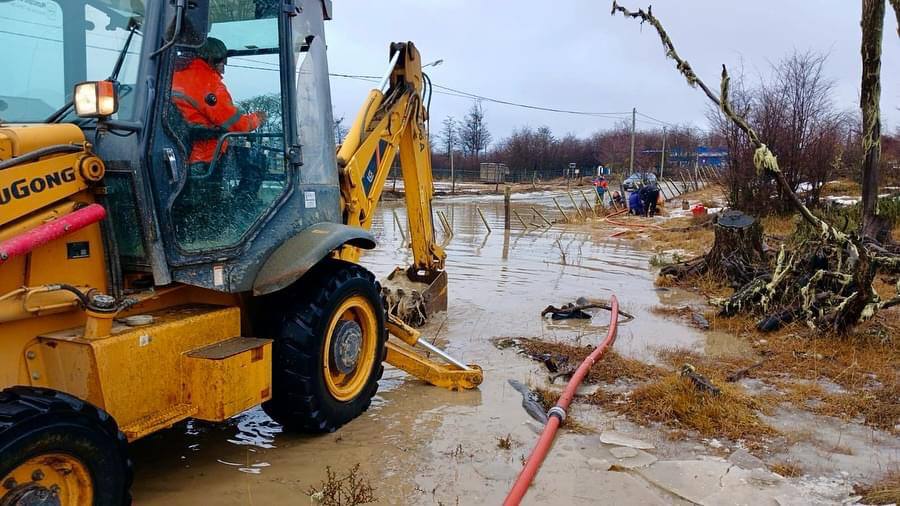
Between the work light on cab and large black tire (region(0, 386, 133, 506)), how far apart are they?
50.9 inches

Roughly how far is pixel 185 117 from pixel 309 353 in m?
1.62

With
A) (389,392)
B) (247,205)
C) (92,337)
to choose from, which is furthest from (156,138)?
(389,392)

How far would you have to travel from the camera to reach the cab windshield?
3.65m

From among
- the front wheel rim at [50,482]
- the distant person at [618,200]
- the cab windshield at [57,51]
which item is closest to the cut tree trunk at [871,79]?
the cab windshield at [57,51]

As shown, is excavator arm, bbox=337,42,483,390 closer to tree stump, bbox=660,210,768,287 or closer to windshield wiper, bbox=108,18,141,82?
windshield wiper, bbox=108,18,141,82

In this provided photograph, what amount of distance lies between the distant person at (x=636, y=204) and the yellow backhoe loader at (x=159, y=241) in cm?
2230

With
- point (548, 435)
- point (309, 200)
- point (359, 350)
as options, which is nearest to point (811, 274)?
point (548, 435)

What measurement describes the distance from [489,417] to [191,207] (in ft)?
8.96

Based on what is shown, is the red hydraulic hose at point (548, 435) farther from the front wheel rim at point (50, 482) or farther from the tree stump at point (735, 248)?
the tree stump at point (735, 248)

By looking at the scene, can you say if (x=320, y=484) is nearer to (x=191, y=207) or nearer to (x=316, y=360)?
(x=316, y=360)

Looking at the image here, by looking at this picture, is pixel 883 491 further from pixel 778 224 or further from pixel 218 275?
pixel 778 224

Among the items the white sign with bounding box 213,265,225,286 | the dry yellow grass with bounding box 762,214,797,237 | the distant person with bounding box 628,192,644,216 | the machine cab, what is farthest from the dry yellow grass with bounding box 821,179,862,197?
the white sign with bounding box 213,265,225,286

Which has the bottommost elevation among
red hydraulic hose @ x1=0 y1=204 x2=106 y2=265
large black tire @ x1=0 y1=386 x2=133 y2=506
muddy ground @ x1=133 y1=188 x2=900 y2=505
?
muddy ground @ x1=133 y1=188 x2=900 y2=505

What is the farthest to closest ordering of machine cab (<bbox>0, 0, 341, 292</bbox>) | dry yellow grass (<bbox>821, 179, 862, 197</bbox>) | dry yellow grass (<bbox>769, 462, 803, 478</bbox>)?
dry yellow grass (<bbox>821, 179, 862, 197</bbox>)
dry yellow grass (<bbox>769, 462, 803, 478</bbox>)
machine cab (<bbox>0, 0, 341, 292</bbox>)
